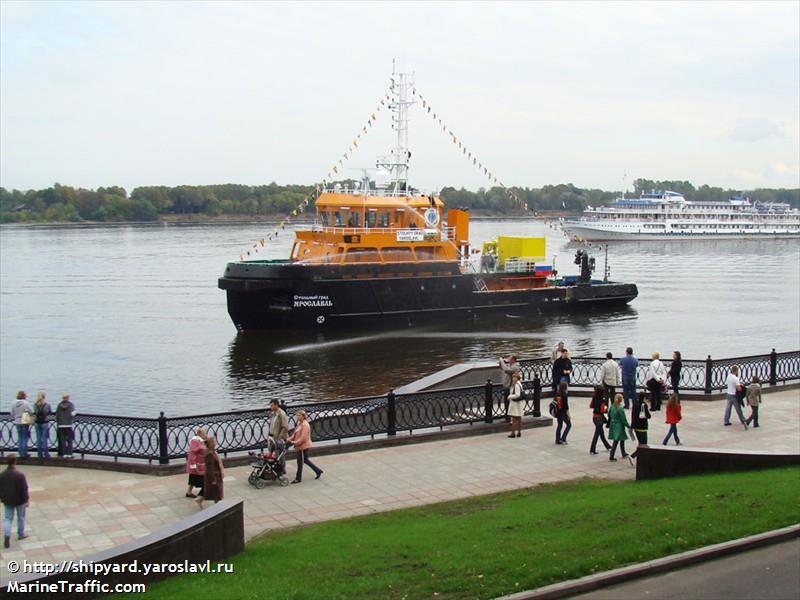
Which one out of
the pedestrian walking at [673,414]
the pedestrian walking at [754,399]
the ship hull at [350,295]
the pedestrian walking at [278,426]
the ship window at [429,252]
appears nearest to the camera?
the pedestrian walking at [278,426]

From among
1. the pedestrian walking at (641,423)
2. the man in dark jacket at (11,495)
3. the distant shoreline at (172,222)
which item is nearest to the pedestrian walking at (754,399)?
the pedestrian walking at (641,423)

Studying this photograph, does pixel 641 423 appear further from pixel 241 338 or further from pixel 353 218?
pixel 353 218

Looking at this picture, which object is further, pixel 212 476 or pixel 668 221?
pixel 668 221

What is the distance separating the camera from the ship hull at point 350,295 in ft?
127

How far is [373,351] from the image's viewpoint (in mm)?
36469

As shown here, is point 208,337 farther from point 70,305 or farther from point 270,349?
point 70,305

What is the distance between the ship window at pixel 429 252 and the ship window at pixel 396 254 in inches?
21.8

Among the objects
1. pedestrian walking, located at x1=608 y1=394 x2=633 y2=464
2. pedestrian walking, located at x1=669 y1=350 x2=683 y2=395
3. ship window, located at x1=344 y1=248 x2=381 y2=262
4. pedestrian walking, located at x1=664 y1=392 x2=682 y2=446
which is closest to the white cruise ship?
ship window, located at x1=344 y1=248 x2=381 y2=262

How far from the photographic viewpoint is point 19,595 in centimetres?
764

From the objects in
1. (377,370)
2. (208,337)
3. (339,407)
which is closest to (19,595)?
(339,407)

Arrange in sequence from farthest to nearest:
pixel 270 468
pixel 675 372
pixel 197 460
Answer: pixel 675 372
pixel 270 468
pixel 197 460

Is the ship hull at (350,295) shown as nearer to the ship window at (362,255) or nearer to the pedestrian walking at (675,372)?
the ship window at (362,255)

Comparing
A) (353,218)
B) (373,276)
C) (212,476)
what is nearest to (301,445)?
(212,476)

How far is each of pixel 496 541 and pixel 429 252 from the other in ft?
111
